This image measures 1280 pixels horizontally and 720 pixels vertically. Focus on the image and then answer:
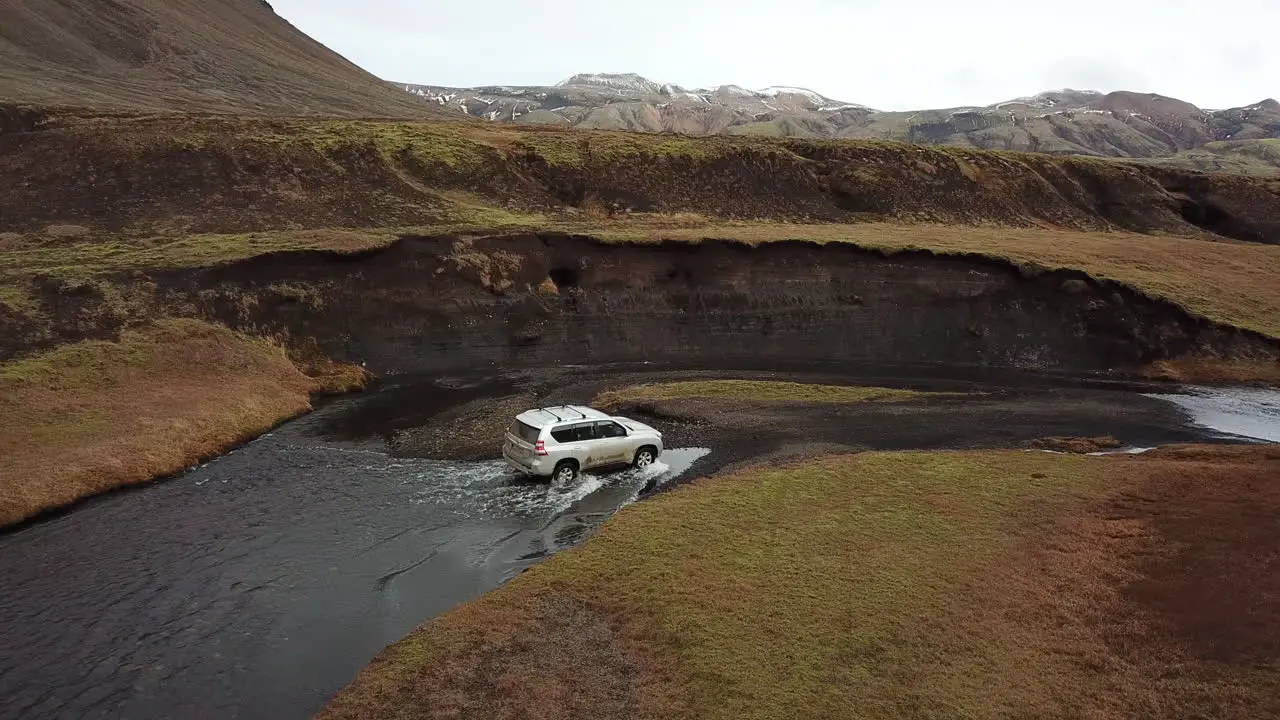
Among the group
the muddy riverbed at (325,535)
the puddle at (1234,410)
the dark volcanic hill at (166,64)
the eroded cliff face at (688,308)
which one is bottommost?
the muddy riverbed at (325,535)

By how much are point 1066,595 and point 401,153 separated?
55061 mm

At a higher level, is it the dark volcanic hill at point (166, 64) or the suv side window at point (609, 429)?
the dark volcanic hill at point (166, 64)

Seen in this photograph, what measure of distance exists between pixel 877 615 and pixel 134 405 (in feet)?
87.7

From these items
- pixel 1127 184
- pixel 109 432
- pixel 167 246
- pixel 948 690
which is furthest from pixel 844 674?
pixel 1127 184

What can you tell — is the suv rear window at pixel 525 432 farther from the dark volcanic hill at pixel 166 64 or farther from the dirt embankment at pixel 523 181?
the dark volcanic hill at pixel 166 64

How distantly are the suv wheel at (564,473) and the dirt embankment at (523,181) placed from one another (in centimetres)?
3109

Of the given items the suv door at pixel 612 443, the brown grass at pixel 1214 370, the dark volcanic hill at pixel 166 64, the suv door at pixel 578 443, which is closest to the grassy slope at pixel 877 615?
the suv door at pixel 578 443

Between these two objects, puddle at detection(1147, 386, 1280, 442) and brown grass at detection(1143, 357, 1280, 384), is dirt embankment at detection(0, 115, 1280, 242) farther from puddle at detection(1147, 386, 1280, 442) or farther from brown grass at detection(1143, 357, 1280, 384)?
puddle at detection(1147, 386, 1280, 442)

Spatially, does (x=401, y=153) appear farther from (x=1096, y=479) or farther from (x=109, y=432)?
(x=1096, y=479)

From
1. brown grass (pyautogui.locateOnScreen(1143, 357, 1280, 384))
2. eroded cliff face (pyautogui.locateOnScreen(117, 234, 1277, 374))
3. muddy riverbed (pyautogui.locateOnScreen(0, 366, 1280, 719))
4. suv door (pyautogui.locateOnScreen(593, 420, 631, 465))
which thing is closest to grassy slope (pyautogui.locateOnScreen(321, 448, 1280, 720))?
muddy riverbed (pyautogui.locateOnScreen(0, 366, 1280, 719))

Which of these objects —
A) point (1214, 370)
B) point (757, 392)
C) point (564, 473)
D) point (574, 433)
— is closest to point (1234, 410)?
point (1214, 370)

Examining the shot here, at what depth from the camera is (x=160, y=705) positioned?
1428 centimetres

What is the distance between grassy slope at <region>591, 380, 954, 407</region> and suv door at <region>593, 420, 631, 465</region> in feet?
26.6

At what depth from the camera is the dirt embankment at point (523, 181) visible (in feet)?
163
